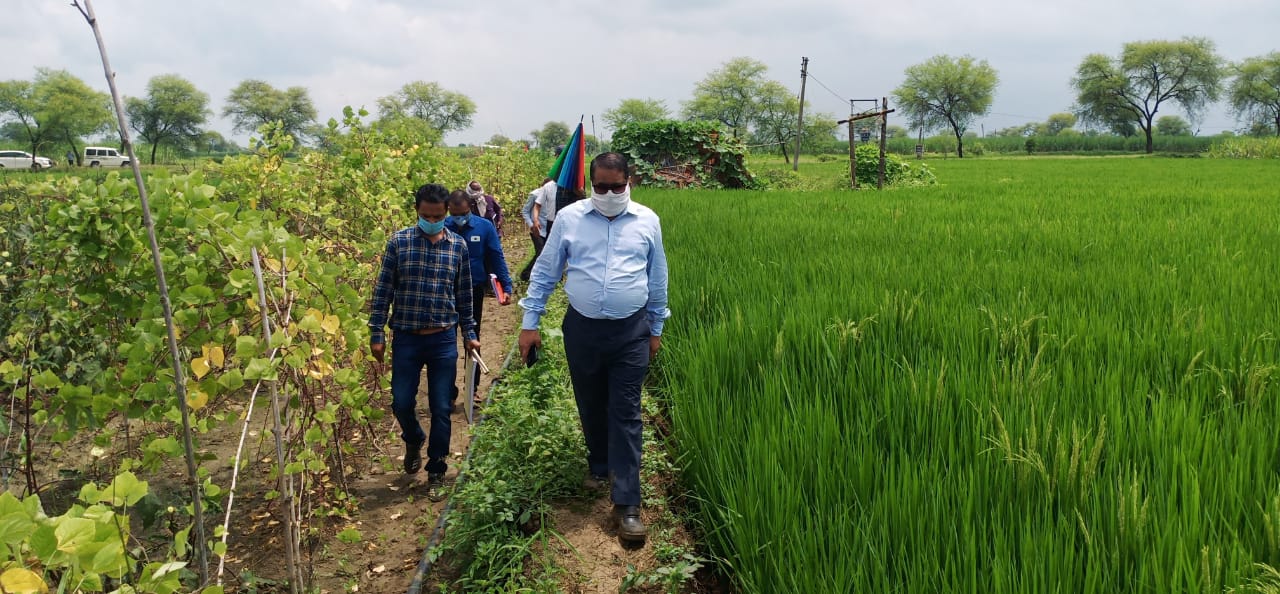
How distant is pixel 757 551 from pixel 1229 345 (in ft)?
8.43

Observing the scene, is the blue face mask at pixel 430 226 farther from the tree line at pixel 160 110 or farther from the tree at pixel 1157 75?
the tree at pixel 1157 75

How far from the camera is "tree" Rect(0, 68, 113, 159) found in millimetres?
55375

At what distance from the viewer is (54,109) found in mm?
54969

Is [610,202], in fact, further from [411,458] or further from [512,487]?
[411,458]

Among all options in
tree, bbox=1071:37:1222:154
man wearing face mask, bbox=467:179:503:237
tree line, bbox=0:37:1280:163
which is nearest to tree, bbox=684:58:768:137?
tree line, bbox=0:37:1280:163

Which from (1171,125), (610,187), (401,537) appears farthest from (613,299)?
(1171,125)

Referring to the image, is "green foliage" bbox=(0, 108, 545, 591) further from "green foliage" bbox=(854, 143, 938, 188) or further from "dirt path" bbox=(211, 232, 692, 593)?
"green foliage" bbox=(854, 143, 938, 188)

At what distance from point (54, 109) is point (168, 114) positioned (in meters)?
15.6

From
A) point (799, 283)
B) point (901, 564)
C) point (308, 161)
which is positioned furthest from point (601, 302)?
point (308, 161)

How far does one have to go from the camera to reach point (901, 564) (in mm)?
1828

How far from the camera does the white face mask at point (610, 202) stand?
2.79m

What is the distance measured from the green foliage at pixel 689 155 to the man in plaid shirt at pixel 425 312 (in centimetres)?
1657

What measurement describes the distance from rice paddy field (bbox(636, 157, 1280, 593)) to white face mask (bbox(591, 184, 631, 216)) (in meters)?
0.95

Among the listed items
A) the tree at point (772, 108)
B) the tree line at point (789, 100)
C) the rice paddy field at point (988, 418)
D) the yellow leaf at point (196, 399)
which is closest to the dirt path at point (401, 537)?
the rice paddy field at point (988, 418)
